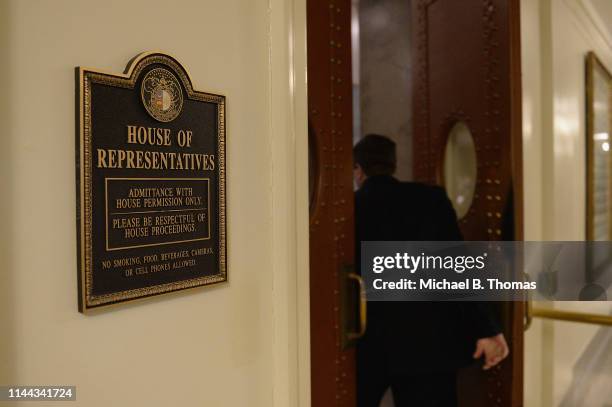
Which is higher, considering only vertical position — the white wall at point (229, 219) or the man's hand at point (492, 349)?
the white wall at point (229, 219)

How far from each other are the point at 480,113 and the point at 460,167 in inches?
15.5

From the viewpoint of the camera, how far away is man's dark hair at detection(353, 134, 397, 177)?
7.10ft

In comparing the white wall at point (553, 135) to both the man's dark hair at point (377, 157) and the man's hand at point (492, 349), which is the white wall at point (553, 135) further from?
the man's dark hair at point (377, 157)

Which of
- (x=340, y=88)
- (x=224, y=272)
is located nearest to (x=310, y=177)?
(x=340, y=88)

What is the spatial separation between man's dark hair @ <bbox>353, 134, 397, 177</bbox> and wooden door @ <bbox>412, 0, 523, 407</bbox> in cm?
53

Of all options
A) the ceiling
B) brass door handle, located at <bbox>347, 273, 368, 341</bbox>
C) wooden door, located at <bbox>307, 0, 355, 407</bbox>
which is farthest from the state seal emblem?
the ceiling

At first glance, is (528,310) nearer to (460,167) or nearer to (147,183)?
(460,167)

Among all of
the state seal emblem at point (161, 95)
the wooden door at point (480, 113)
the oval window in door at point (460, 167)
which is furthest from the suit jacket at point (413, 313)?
the state seal emblem at point (161, 95)

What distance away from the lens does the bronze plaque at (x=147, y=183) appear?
2.72 feet

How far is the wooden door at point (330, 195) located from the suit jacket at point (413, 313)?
1.21 ft

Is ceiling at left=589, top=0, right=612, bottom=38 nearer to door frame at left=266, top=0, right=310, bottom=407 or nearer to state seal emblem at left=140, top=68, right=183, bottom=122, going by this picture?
door frame at left=266, top=0, right=310, bottom=407

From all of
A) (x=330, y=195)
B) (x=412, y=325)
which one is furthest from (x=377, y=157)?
(x=412, y=325)

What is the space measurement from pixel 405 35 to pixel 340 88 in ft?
5.49

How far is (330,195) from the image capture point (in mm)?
1604
